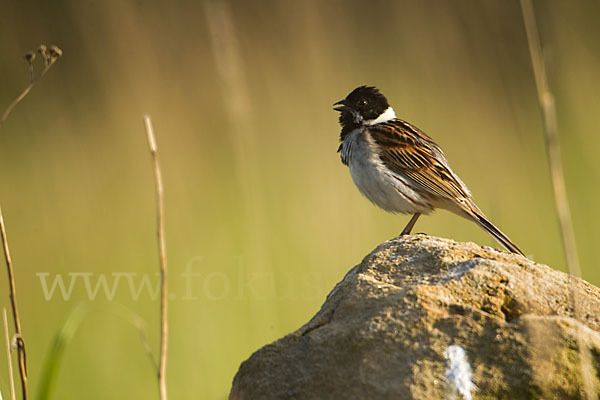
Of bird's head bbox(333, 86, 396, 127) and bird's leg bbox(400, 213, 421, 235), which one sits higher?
bird's head bbox(333, 86, 396, 127)

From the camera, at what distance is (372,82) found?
21.3ft

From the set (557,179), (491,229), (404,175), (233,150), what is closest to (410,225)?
(404,175)

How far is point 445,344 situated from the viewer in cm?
196

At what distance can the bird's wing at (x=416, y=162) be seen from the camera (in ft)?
15.2

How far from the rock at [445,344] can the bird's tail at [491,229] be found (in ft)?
6.00

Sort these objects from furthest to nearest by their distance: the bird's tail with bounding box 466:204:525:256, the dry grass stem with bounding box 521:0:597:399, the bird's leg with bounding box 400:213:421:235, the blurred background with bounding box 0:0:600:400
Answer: the blurred background with bounding box 0:0:600:400 → the bird's leg with bounding box 400:213:421:235 → the bird's tail with bounding box 466:204:525:256 → the dry grass stem with bounding box 521:0:597:399

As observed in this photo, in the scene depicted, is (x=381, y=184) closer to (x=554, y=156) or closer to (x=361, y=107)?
(x=361, y=107)

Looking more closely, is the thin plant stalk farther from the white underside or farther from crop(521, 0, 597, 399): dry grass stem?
the white underside

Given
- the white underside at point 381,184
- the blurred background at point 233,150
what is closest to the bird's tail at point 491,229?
the white underside at point 381,184

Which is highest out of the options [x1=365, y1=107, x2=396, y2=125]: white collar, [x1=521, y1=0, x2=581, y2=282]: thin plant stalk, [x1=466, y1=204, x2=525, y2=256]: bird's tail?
[x1=365, y1=107, x2=396, y2=125]: white collar

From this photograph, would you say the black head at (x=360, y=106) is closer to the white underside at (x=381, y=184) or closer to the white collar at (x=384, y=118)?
the white collar at (x=384, y=118)

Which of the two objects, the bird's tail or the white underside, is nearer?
the bird's tail

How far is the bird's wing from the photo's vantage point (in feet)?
15.2

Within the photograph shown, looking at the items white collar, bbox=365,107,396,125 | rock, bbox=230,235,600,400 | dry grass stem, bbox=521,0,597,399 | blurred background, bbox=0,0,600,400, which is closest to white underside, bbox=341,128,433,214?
white collar, bbox=365,107,396,125
